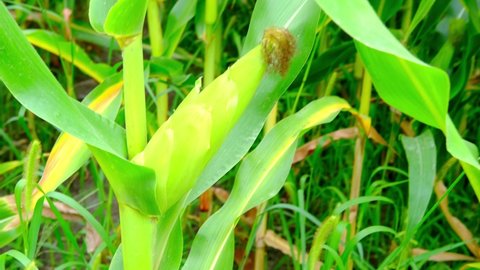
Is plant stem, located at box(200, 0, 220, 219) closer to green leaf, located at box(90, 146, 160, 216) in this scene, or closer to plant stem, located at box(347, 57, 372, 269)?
plant stem, located at box(347, 57, 372, 269)

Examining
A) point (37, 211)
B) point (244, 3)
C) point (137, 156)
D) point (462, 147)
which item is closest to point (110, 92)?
point (37, 211)

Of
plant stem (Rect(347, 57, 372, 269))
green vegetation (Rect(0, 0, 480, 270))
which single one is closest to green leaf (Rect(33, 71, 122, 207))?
green vegetation (Rect(0, 0, 480, 270))

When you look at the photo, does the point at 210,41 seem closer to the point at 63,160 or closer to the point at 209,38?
the point at 209,38

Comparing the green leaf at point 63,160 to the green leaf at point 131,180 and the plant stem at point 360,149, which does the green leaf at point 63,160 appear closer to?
the green leaf at point 131,180

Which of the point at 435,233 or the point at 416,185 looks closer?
the point at 416,185

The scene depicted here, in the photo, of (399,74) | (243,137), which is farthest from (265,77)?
(399,74)

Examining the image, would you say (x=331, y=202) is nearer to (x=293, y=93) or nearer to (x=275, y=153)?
(x=293, y=93)

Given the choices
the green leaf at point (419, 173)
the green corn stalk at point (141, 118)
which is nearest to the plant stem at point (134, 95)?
the green corn stalk at point (141, 118)

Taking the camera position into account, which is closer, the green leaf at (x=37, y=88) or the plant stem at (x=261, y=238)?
the green leaf at (x=37, y=88)
